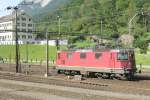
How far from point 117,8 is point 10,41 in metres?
38.9

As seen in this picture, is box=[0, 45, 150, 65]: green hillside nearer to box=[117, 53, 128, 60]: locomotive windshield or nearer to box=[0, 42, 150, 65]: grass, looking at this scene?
box=[0, 42, 150, 65]: grass

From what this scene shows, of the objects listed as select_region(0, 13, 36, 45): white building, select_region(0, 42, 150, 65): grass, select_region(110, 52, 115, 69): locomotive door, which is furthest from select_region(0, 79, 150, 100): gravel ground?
select_region(0, 13, 36, 45): white building

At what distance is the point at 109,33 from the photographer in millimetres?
127062

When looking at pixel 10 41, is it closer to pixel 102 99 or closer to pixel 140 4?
pixel 140 4

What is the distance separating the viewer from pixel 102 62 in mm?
49688

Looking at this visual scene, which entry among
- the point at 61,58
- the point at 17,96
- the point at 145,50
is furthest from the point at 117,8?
the point at 17,96

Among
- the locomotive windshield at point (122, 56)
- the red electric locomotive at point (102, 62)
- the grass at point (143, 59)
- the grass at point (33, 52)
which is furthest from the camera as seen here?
the grass at point (33, 52)

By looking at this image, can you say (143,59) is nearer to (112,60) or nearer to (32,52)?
(112,60)

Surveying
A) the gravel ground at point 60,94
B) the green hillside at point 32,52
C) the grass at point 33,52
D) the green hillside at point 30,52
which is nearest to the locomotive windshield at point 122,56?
the gravel ground at point 60,94

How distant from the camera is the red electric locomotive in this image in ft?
155

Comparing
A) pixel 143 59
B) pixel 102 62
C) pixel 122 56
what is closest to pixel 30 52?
pixel 143 59

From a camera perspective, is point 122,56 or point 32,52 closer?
point 122,56

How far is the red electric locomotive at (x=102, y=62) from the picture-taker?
47.3 metres

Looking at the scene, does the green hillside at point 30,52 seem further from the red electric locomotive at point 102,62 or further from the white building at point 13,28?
the red electric locomotive at point 102,62
